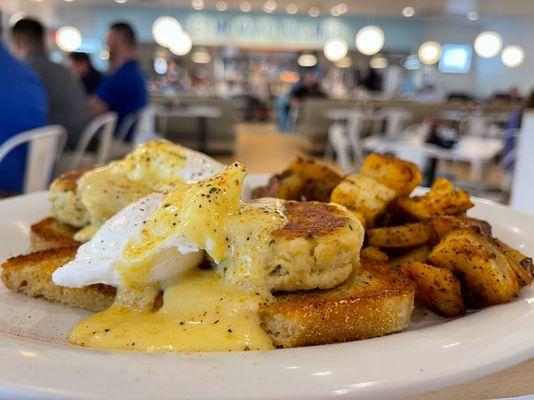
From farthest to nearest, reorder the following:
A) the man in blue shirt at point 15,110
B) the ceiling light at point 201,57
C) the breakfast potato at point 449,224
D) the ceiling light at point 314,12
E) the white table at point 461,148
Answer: the ceiling light at point 201,57, the ceiling light at point 314,12, the white table at point 461,148, the man in blue shirt at point 15,110, the breakfast potato at point 449,224

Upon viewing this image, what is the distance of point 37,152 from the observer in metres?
2.82

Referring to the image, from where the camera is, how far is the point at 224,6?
46.7 ft

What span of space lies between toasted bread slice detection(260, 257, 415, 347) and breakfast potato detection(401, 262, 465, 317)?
0.15 feet

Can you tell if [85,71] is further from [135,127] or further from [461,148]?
[461,148]

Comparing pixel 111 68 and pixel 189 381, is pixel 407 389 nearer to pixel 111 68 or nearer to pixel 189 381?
pixel 189 381

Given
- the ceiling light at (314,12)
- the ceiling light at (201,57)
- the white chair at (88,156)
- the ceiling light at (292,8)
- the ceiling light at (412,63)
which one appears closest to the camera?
the white chair at (88,156)

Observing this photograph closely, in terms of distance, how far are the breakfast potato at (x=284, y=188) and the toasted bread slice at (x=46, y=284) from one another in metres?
0.49

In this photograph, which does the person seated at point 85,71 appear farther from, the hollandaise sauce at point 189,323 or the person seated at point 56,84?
the hollandaise sauce at point 189,323

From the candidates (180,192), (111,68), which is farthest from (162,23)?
(180,192)

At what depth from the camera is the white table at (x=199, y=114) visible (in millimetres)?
9984

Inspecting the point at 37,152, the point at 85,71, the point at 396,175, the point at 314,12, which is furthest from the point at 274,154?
the point at 396,175

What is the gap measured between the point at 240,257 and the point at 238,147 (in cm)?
1124

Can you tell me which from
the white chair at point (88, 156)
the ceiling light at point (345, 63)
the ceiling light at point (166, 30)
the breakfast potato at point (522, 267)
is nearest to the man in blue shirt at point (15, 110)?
the white chair at point (88, 156)

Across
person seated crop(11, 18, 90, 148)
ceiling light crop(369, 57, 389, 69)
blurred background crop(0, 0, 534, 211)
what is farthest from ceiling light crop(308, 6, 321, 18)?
A: person seated crop(11, 18, 90, 148)
